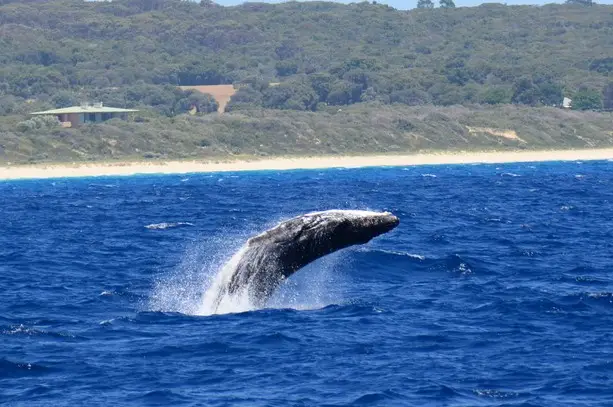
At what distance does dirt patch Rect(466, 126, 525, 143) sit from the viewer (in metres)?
161

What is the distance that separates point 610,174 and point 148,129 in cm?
6572

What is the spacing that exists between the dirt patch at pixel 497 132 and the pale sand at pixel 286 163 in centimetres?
840

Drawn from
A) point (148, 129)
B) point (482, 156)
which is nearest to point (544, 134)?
point (482, 156)

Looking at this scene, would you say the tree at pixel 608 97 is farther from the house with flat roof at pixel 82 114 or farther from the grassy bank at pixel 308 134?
the house with flat roof at pixel 82 114

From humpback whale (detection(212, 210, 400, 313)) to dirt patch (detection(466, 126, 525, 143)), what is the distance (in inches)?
5626

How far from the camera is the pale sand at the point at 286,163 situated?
418 feet

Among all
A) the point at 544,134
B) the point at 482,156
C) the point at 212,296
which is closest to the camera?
the point at 212,296

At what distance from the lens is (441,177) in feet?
338

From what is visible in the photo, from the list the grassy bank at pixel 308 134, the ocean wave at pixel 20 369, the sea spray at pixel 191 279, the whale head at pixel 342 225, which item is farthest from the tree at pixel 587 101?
the ocean wave at pixel 20 369

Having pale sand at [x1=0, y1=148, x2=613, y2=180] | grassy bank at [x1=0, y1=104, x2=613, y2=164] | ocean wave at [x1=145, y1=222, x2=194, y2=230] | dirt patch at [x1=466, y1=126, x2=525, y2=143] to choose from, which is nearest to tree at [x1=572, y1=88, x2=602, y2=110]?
grassy bank at [x1=0, y1=104, x2=613, y2=164]

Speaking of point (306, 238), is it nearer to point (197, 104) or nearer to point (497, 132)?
point (497, 132)

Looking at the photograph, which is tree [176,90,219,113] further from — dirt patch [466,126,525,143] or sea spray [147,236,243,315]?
sea spray [147,236,243,315]

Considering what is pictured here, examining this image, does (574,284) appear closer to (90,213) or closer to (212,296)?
(212,296)

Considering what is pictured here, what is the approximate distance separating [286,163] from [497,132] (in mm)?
35799
